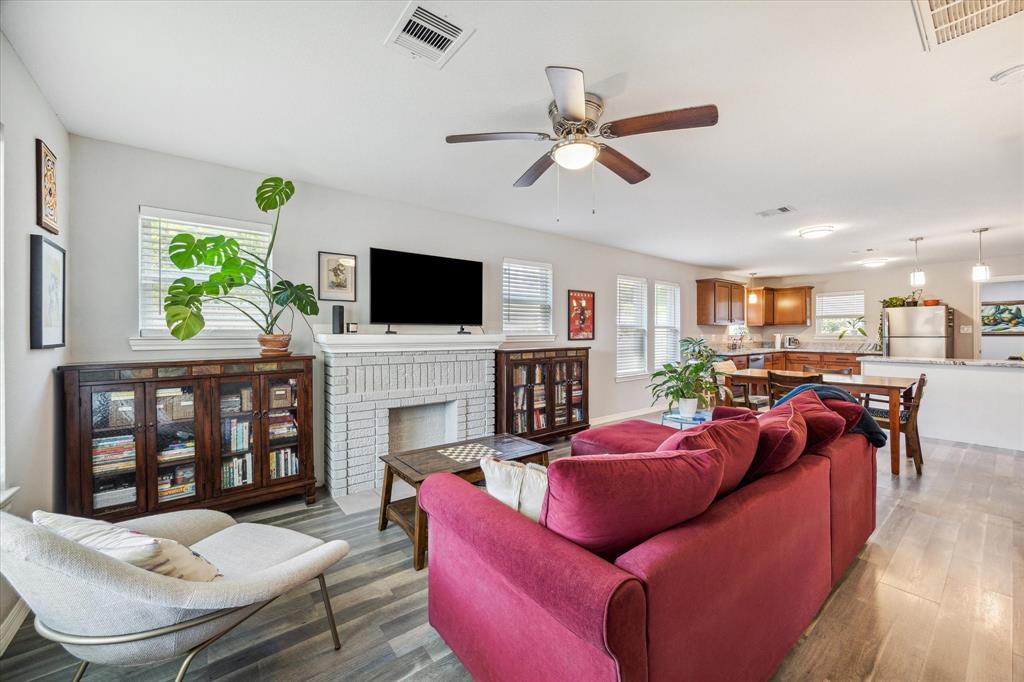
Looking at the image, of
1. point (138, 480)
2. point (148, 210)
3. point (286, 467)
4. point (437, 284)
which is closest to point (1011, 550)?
point (437, 284)

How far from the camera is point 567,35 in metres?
1.76

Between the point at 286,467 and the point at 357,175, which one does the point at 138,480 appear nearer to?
the point at 286,467

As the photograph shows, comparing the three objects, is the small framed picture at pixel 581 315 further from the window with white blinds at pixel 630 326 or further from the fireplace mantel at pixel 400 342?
the fireplace mantel at pixel 400 342

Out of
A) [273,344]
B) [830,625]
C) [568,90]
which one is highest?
[568,90]

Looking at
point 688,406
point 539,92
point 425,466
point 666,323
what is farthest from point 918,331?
point 425,466

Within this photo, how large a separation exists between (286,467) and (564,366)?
3.00 metres

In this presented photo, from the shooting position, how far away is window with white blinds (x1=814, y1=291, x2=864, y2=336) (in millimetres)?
8188

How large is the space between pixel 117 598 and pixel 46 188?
7.62ft

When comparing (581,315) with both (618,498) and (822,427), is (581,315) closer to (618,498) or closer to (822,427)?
(822,427)

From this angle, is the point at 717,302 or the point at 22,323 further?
the point at 717,302

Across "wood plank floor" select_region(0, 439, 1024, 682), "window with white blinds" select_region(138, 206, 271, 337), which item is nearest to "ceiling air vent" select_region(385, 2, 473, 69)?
"window with white blinds" select_region(138, 206, 271, 337)

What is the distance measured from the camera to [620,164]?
2.42 m

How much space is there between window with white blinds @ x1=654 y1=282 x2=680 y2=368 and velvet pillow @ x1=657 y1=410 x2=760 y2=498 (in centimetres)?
548

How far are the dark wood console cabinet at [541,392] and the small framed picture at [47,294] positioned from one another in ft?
10.4
